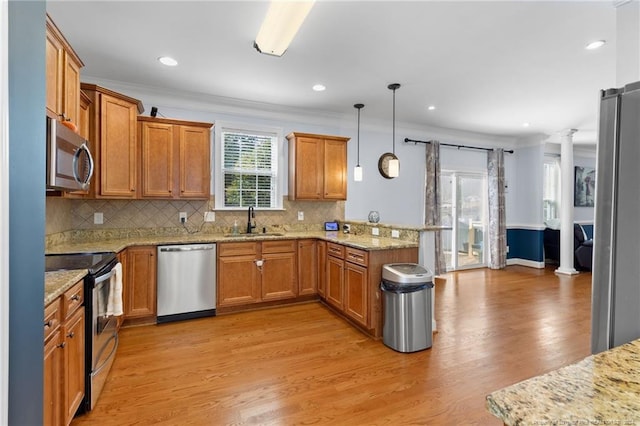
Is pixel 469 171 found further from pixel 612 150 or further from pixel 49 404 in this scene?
pixel 49 404

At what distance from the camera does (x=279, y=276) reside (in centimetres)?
401

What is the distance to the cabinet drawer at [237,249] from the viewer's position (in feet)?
12.2

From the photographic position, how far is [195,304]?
3592mm

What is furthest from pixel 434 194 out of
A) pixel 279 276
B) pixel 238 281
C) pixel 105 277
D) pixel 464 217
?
pixel 105 277

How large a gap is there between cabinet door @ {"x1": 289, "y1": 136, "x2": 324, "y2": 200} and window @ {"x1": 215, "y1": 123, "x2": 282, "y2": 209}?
14.8 inches

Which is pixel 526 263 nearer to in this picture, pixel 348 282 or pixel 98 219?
pixel 348 282

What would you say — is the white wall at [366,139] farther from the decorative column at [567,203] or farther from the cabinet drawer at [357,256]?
the cabinet drawer at [357,256]

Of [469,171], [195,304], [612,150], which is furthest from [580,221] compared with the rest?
[195,304]

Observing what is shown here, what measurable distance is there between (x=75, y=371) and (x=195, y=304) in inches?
69.7

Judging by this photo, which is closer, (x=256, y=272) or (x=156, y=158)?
(x=156, y=158)

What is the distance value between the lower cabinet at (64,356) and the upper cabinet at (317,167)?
298 cm

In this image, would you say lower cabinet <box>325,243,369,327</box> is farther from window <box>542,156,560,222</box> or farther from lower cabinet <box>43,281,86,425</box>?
window <box>542,156,560,222</box>

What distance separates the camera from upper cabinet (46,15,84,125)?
211cm

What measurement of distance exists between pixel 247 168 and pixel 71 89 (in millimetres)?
2241
